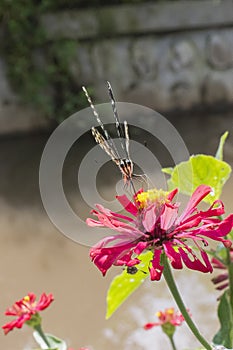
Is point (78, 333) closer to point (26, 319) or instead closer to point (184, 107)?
point (26, 319)

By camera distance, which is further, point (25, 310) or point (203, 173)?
point (25, 310)

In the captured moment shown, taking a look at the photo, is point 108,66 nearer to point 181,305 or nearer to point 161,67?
point 161,67

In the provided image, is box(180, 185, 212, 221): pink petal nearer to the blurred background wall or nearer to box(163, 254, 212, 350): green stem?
box(163, 254, 212, 350): green stem

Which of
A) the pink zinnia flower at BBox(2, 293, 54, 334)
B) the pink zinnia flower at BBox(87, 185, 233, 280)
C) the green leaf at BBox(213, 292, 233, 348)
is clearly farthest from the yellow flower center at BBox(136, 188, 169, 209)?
the pink zinnia flower at BBox(2, 293, 54, 334)

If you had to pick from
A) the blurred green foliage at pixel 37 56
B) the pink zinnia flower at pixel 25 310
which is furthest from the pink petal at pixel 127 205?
the blurred green foliage at pixel 37 56

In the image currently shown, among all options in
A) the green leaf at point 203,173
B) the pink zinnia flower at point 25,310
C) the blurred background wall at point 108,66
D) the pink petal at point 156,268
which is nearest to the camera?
the pink petal at point 156,268

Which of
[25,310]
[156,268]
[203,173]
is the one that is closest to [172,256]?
[156,268]

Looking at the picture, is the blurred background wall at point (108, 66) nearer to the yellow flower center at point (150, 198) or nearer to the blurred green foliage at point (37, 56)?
the blurred green foliage at point (37, 56)
